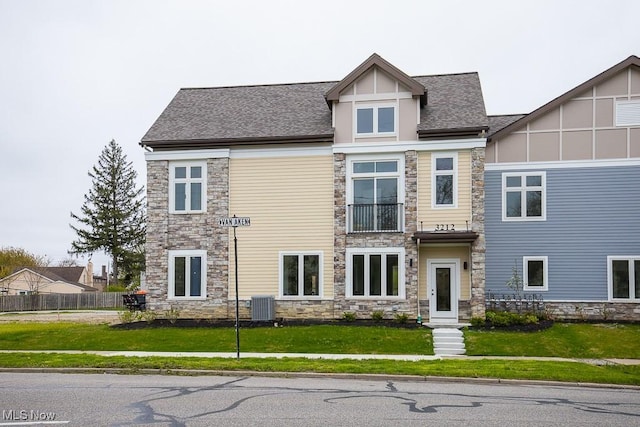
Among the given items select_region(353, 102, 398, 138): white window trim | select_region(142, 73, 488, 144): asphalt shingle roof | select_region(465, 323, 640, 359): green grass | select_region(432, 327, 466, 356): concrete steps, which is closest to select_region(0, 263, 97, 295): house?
select_region(142, 73, 488, 144): asphalt shingle roof

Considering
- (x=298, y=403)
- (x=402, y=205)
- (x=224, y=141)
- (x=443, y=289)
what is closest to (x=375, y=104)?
(x=402, y=205)

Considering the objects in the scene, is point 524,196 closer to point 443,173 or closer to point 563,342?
point 443,173

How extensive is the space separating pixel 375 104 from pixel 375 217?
13.9ft

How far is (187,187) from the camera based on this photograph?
26953 mm

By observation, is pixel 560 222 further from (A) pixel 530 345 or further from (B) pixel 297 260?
(B) pixel 297 260

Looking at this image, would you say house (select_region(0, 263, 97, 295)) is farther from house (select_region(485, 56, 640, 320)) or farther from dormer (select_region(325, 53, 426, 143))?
house (select_region(485, 56, 640, 320))

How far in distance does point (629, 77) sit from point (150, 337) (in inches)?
764

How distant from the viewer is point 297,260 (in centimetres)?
2611

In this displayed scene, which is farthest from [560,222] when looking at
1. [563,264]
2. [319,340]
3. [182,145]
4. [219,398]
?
[219,398]

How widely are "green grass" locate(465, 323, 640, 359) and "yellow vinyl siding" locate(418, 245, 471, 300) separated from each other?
9.65ft

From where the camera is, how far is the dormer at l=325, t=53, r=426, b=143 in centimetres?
2539

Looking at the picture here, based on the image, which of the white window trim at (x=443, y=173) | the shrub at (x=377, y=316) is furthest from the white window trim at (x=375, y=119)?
the shrub at (x=377, y=316)

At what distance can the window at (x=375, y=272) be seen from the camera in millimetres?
25078

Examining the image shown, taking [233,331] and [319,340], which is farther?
[233,331]
